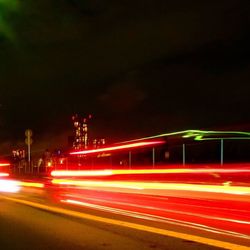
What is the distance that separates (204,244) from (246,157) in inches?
798

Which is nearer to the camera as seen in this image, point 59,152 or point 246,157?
point 246,157

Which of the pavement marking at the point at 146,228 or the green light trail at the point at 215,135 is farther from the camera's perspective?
the green light trail at the point at 215,135

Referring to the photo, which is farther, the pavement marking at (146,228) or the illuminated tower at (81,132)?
the illuminated tower at (81,132)

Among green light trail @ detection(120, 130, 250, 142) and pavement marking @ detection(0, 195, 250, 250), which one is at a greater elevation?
green light trail @ detection(120, 130, 250, 142)

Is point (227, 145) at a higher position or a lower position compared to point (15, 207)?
higher

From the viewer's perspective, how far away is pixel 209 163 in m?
29.6

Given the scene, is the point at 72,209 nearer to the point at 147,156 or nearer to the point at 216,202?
the point at 216,202

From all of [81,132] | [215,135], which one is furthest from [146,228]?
[81,132]

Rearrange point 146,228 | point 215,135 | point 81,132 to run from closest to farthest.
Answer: point 146,228 → point 215,135 → point 81,132

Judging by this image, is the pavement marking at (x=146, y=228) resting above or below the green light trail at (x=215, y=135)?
below

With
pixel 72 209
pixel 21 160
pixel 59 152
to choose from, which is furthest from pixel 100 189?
pixel 21 160

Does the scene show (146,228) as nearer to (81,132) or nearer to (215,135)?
(215,135)

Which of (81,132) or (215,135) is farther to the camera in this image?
→ (81,132)

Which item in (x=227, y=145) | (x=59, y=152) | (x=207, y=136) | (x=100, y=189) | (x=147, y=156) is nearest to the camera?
(x=100, y=189)
